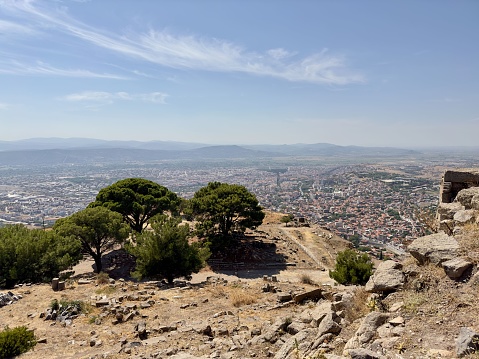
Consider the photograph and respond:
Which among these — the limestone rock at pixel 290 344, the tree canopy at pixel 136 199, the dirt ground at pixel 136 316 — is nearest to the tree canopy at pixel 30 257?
the dirt ground at pixel 136 316

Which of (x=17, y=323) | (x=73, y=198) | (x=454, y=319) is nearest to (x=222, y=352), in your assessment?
(x=454, y=319)

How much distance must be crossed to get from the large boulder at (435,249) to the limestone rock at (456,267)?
1.24 ft

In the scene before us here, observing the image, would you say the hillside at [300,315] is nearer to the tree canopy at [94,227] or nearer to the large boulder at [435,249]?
the large boulder at [435,249]

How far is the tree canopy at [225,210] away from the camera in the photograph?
26156mm

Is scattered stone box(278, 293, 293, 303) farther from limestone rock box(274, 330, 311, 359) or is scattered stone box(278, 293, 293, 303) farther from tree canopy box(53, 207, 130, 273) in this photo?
tree canopy box(53, 207, 130, 273)

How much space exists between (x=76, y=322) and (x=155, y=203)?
17785mm

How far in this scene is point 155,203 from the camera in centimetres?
2828

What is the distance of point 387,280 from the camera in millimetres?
7309

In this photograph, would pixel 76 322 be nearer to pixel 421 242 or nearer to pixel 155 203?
pixel 421 242

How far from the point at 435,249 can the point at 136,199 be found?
24.5 m

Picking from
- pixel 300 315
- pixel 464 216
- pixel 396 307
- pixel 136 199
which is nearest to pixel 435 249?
pixel 396 307

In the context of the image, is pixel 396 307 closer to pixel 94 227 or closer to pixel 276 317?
pixel 276 317

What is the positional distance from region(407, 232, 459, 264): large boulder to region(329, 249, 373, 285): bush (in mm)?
7434

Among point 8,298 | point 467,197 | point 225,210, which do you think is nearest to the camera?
point 467,197
